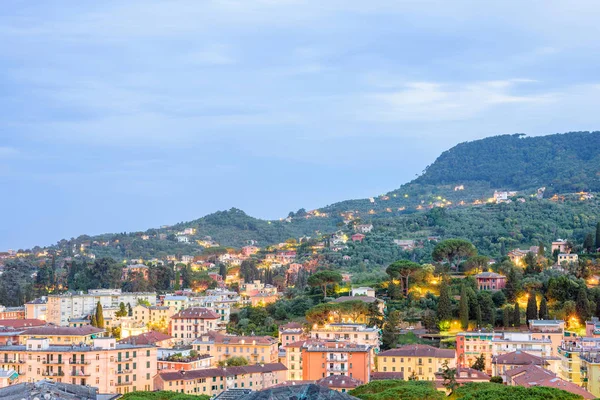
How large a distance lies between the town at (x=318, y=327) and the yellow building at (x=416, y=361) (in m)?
0.08

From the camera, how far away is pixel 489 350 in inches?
2395

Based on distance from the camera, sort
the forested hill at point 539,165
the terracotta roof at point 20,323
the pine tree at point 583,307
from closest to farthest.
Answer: the pine tree at point 583,307 → the terracotta roof at point 20,323 → the forested hill at point 539,165

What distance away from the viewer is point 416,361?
5781 centimetres

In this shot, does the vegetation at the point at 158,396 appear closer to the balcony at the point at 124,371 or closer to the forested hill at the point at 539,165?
the balcony at the point at 124,371

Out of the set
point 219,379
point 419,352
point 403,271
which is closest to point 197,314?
point 403,271

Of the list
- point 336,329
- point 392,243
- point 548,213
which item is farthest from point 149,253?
point 336,329

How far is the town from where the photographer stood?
174ft

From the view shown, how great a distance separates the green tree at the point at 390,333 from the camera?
212 ft

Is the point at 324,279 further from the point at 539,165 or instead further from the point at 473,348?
the point at 539,165

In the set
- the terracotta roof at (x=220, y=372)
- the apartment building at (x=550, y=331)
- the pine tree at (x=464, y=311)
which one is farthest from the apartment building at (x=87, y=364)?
the apartment building at (x=550, y=331)

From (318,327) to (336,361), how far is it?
38.4 ft

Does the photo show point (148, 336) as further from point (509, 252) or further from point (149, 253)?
point (149, 253)

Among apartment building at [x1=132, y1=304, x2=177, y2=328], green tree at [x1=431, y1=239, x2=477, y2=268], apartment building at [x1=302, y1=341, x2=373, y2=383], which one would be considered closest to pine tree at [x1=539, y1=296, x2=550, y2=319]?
apartment building at [x1=302, y1=341, x2=373, y2=383]

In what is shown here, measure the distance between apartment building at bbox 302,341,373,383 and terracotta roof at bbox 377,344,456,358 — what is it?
1.79 meters
